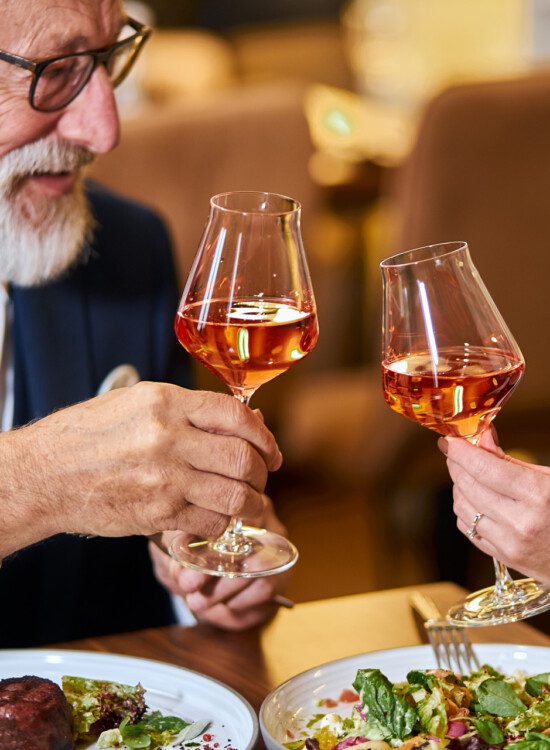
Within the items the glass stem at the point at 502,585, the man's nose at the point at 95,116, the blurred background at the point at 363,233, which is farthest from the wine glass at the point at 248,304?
the blurred background at the point at 363,233

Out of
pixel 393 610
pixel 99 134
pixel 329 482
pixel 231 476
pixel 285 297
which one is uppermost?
pixel 99 134

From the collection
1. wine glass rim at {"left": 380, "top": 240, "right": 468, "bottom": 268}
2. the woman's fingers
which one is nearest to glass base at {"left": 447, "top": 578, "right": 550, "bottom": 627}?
the woman's fingers

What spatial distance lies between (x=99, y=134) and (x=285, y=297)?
0.47m

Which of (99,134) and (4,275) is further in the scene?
(4,275)

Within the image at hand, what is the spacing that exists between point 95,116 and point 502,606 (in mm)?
791

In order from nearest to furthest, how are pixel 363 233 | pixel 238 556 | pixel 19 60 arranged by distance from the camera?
pixel 238 556
pixel 19 60
pixel 363 233

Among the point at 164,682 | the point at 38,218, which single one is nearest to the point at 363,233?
the point at 38,218

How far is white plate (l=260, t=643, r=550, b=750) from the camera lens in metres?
1.04

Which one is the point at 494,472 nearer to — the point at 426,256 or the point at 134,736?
the point at 426,256

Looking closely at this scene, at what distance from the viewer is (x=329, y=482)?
292 centimetres

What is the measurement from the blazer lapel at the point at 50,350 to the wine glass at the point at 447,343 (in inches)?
28.5

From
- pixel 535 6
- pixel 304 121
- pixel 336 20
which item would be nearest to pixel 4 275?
pixel 304 121

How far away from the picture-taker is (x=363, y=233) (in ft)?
12.9

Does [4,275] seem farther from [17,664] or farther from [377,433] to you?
[377,433]
